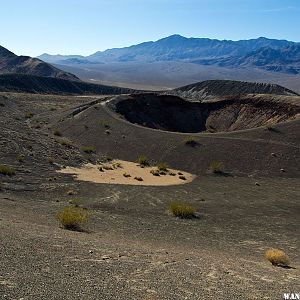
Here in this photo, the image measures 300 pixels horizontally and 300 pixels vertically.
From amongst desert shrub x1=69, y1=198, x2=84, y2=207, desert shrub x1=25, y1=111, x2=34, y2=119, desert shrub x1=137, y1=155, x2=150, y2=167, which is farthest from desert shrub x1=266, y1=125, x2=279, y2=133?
desert shrub x1=25, y1=111, x2=34, y2=119

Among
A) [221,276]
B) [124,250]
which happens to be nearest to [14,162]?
[124,250]

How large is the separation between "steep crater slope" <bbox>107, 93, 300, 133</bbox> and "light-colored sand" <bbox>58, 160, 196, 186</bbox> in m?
22.5

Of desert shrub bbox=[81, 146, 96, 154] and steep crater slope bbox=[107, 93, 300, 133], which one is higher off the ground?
steep crater slope bbox=[107, 93, 300, 133]

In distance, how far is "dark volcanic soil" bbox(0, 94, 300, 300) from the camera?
40.7 ft

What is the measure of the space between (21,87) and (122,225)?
11647 cm

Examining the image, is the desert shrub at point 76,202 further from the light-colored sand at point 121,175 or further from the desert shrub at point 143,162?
the desert shrub at point 143,162

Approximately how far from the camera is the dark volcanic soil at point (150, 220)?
12.4 m

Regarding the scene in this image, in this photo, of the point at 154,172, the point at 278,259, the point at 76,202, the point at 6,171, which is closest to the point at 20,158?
the point at 6,171

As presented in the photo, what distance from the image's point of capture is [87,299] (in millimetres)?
10828

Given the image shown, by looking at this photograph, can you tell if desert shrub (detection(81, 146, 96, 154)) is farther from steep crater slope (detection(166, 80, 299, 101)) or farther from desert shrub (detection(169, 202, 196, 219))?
steep crater slope (detection(166, 80, 299, 101))

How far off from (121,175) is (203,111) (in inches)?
1387

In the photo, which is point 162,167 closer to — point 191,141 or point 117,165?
point 117,165

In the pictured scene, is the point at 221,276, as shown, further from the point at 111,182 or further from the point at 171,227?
the point at 111,182

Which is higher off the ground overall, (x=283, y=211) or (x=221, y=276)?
(x=221, y=276)
